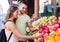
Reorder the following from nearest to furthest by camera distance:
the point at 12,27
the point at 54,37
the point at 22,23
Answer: the point at 54,37
the point at 12,27
the point at 22,23

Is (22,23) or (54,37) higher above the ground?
(54,37)

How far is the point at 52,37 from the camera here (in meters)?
2.58

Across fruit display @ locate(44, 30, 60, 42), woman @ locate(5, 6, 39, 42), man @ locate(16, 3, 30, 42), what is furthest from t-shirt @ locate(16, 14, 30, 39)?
fruit display @ locate(44, 30, 60, 42)

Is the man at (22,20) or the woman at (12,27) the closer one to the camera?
the woman at (12,27)

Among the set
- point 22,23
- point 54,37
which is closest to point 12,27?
point 54,37

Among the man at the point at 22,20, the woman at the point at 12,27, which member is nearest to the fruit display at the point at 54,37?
the woman at the point at 12,27

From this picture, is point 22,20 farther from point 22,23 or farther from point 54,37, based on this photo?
point 54,37

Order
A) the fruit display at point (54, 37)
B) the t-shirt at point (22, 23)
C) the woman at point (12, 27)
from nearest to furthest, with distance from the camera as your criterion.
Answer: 1. the fruit display at point (54, 37)
2. the woman at point (12, 27)
3. the t-shirt at point (22, 23)

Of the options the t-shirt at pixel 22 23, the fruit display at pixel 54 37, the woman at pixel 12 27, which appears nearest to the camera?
the fruit display at pixel 54 37

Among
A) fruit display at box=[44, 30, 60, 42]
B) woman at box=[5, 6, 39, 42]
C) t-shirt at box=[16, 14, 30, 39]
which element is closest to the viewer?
fruit display at box=[44, 30, 60, 42]

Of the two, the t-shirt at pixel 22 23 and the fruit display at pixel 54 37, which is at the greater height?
the fruit display at pixel 54 37

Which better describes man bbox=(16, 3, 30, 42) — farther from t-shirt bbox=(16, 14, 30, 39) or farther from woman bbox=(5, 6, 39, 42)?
woman bbox=(5, 6, 39, 42)

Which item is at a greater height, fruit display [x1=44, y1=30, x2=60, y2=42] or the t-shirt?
fruit display [x1=44, y1=30, x2=60, y2=42]

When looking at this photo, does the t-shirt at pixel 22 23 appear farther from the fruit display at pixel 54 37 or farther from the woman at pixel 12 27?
the fruit display at pixel 54 37
